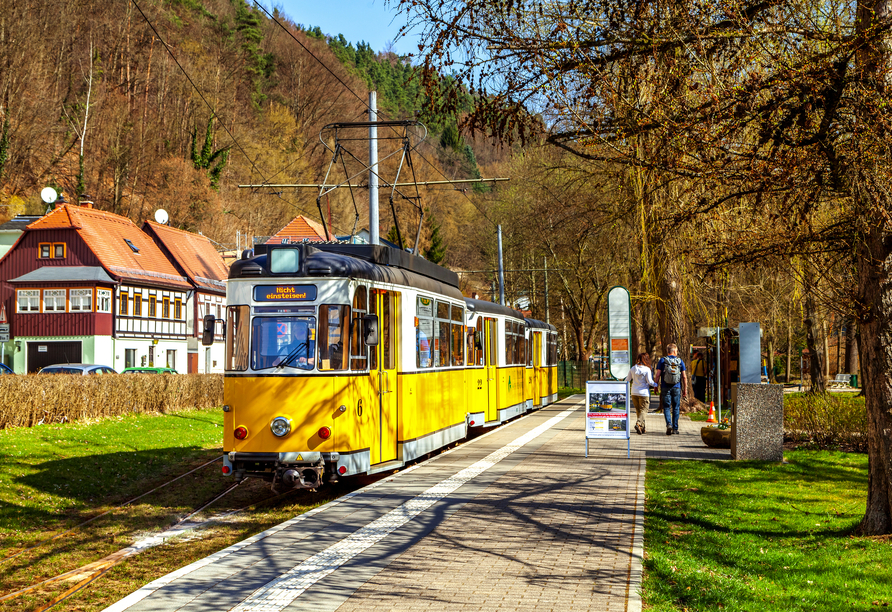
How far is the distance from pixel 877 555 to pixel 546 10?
5.59 meters

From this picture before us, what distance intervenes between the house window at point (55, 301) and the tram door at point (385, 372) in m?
39.9

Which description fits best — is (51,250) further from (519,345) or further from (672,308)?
(672,308)

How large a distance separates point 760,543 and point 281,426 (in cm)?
567

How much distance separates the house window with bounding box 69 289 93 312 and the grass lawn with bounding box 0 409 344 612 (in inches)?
1121

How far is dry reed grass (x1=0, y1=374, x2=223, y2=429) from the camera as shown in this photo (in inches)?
754

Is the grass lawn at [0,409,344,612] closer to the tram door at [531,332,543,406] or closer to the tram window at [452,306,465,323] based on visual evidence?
the tram window at [452,306,465,323]

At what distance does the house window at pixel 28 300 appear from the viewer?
4848 centimetres

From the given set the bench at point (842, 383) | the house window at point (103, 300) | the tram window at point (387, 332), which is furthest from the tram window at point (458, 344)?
the house window at point (103, 300)

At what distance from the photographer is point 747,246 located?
10266mm

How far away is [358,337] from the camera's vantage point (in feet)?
39.2

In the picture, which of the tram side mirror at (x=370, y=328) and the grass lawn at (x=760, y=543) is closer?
the grass lawn at (x=760, y=543)

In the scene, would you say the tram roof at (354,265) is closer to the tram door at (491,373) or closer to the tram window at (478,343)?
the tram window at (478,343)

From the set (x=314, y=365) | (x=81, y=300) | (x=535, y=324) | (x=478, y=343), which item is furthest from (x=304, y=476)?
(x=81, y=300)

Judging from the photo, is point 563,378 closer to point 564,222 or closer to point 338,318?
point 564,222
